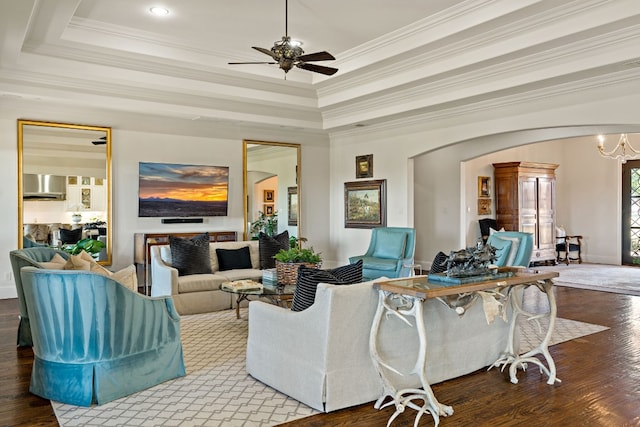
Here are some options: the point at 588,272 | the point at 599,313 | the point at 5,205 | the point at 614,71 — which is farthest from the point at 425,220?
the point at 5,205

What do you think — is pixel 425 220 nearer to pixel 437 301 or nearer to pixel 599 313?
pixel 599 313

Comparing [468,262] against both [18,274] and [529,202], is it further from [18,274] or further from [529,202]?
[529,202]

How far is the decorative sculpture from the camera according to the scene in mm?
3449

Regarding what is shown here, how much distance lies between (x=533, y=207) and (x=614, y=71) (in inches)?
236

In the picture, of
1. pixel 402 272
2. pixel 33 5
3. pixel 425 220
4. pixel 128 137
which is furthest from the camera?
pixel 425 220

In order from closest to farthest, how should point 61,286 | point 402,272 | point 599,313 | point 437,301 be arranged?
point 61,286, point 437,301, point 599,313, point 402,272

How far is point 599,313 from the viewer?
20.4ft

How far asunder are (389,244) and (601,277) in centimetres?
456

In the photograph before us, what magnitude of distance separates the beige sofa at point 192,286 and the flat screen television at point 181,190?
1.84 meters

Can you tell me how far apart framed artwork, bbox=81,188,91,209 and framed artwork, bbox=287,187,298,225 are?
143 inches

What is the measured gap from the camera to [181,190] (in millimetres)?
8445

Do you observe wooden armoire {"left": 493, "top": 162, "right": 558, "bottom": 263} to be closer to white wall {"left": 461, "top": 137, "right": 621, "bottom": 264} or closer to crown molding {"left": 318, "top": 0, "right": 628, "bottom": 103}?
white wall {"left": 461, "top": 137, "right": 621, "bottom": 264}

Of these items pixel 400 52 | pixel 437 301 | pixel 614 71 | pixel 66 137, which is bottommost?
pixel 437 301

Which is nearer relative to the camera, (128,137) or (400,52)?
(400,52)
